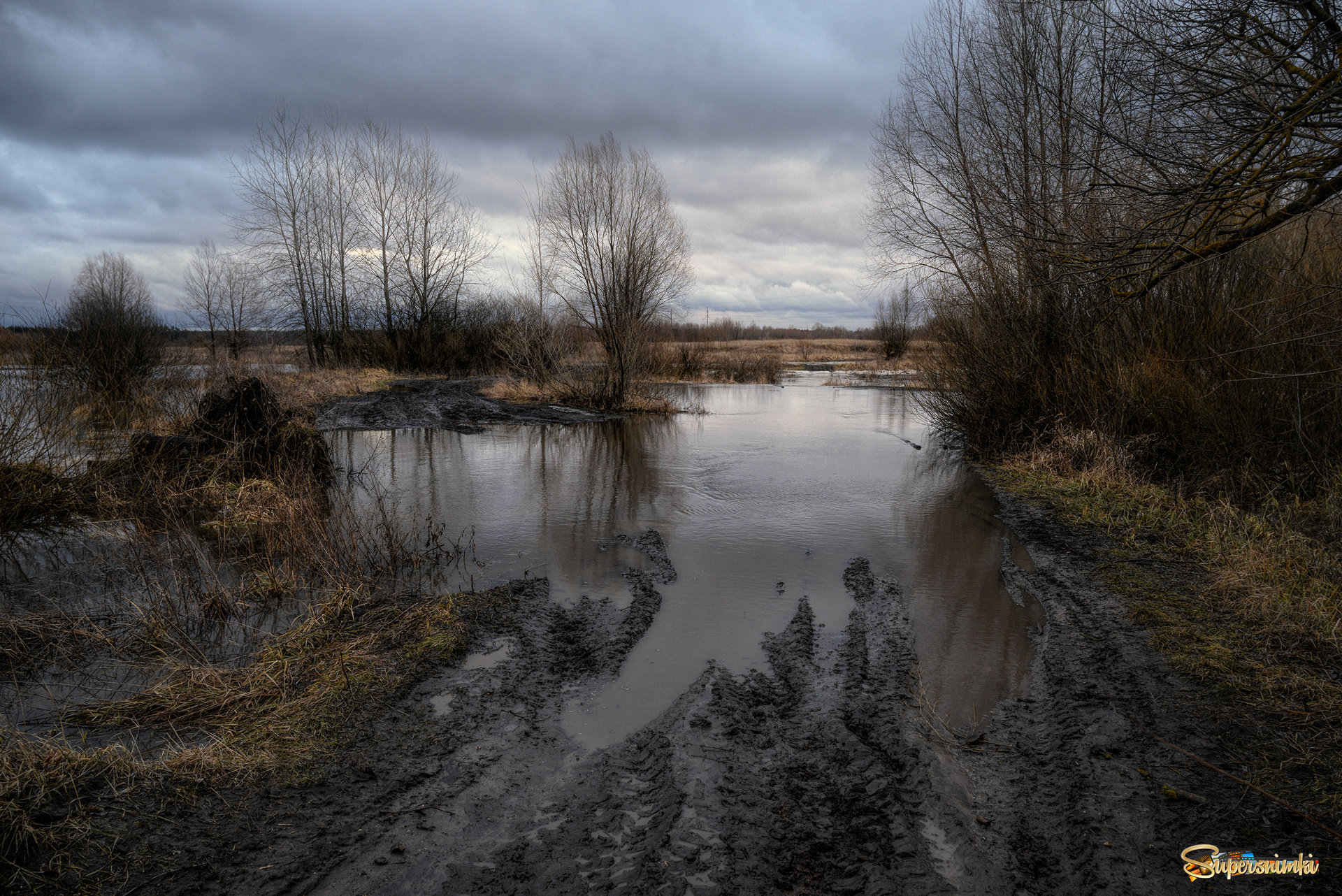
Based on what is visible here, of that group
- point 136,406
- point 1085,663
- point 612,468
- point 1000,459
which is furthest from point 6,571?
point 1000,459

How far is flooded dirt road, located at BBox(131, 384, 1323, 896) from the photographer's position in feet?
8.36

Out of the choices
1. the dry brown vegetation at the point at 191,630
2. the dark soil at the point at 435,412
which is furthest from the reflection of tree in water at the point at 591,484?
the dark soil at the point at 435,412

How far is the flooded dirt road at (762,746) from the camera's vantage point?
2.55m

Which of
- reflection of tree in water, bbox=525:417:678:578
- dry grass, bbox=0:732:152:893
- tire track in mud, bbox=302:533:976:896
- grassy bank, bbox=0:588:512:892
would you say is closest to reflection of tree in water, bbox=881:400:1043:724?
tire track in mud, bbox=302:533:976:896

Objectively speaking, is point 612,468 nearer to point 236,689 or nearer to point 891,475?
point 891,475

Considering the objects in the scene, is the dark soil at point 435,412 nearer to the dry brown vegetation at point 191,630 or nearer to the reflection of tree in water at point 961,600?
the dry brown vegetation at point 191,630

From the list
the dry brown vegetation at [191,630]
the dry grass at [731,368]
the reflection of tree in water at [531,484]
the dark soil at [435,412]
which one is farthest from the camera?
the dry grass at [731,368]

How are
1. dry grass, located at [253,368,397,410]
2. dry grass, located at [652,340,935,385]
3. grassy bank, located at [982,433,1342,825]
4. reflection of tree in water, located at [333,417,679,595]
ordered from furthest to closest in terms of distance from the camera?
1. dry grass, located at [652,340,935,385]
2. dry grass, located at [253,368,397,410]
3. reflection of tree in water, located at [333,417,679,595]
4. grassy bank, located at [982,433,1342,825]

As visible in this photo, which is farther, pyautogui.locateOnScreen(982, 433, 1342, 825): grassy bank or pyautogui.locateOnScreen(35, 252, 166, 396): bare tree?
pyautogui.locateOnScreen(35, 252, 166, 396): bare tree

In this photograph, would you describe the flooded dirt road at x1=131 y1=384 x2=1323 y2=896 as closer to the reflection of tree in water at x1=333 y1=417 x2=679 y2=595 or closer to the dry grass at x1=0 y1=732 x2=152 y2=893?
the reflection of tree in water at x1=333 y1=417 x2=679 y2=595

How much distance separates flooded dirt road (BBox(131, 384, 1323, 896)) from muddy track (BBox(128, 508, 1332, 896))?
0.04 ft

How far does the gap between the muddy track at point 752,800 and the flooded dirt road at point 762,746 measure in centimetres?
1

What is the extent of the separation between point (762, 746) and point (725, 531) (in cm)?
444

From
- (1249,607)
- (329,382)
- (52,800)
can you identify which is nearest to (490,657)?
(52,800)
